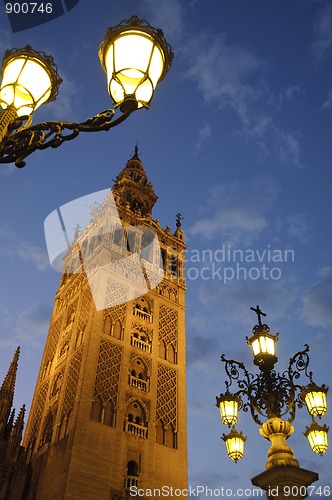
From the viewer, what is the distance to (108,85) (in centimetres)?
540

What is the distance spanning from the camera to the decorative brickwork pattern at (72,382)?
67.3ft

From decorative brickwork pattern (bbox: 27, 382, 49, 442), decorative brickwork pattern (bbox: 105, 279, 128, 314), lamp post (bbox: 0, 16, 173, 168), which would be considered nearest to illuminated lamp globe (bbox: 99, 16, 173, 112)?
lamp post (bbox: 0, 16, 173, 168)

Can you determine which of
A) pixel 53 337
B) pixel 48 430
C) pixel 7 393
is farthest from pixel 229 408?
pixel 53 337

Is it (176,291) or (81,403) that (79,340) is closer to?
(81,403)

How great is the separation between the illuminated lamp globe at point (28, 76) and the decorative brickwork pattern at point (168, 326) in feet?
65.4

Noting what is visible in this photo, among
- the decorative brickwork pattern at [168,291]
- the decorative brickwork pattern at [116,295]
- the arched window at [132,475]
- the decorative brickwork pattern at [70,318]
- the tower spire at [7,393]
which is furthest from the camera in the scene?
the decorative brickwork pattern at [168,291]

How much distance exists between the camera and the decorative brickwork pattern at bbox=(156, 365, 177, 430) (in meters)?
22.1

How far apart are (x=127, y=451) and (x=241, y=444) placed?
12004 millimetres

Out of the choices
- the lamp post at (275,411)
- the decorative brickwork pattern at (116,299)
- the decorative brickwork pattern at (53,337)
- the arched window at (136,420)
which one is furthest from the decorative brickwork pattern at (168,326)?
the lamp post at (275,411)

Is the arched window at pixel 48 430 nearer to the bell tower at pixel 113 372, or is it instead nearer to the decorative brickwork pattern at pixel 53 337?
the bell tower at pixel 113 372

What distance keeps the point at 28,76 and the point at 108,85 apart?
132 cm

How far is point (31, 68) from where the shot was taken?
6.05m

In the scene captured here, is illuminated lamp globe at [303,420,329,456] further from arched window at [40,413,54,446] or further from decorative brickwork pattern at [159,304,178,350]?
decorative brickwork pattern at [159,304,178,350]

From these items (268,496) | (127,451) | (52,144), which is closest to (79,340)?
(127,451)
